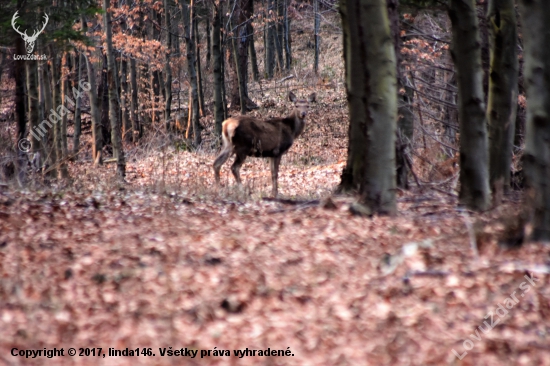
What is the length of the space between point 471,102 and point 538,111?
260cm

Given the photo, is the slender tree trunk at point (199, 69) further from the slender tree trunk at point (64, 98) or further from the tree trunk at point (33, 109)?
the tree trunk at point (33, 109)

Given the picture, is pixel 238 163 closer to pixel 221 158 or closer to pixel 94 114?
pixel 221 158

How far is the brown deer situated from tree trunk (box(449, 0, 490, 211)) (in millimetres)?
6025

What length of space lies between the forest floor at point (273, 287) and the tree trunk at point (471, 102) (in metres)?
0.54

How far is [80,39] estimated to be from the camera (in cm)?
1216

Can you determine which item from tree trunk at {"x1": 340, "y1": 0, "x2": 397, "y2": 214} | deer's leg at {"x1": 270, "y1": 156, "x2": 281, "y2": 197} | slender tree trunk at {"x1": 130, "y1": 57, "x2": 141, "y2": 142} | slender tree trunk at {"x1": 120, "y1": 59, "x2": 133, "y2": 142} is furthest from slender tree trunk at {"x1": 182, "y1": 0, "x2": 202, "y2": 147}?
tree trunk at {"x1": 340, "y1": 0, "x2": 397, "y2": 214}

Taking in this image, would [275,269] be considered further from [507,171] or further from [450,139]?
[450,139]

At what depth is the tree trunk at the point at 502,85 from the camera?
30.7 ft

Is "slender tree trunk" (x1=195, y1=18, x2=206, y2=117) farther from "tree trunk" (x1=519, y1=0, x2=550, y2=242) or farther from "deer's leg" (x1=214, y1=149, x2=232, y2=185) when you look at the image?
"tree trunk" (x1=519, y1=0, x2=550, y2=242)

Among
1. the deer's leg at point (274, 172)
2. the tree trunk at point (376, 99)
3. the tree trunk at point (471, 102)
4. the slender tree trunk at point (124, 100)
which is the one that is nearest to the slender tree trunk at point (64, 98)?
the slender tree trunk at point (124, 100)

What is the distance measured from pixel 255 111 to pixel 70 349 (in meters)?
29.5

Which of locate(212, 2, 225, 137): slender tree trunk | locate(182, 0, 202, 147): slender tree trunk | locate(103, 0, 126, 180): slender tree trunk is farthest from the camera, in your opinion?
locate(182, 0, 202, 147): slender tree trunk

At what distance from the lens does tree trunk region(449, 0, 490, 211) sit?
878cm

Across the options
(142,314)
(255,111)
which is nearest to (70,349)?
(142,314)
